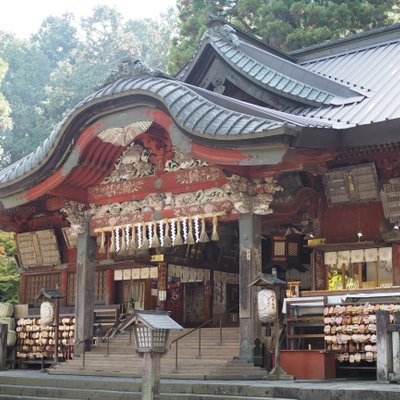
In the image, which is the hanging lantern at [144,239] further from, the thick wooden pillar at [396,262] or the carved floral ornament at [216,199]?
the thick wooden pillar at [396,262]

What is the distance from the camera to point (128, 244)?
53.6 ft

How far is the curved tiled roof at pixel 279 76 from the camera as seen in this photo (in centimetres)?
1614

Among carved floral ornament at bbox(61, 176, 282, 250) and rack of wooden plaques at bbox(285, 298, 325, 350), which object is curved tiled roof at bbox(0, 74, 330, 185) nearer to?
carved floral ornament at bbox(61, 176, 282, 250)

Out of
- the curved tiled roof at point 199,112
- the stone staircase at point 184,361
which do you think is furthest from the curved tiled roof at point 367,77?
the stone staircase at point 184,361

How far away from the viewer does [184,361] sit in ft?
45.5

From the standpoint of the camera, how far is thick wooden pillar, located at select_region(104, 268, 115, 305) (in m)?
19.8

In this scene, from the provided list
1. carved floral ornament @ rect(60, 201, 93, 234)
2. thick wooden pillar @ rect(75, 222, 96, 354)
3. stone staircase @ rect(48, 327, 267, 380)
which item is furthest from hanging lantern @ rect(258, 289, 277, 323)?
carved floral ornament @ rect(60, 201, 93, 234)

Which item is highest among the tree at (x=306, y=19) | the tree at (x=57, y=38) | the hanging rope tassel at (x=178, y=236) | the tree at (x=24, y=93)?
the tree at (x=57, y=38)

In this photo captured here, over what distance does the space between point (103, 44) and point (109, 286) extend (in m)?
48.7

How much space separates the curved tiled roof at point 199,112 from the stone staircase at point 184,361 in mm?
4195

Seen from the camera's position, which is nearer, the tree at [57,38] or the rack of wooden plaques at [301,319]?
the rack of wooden plaques at [301,319]

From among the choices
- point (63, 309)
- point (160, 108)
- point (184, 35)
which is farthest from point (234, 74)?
point (184, 35)

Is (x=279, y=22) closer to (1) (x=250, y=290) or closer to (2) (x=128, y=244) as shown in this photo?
(2) (x=128, y=244)

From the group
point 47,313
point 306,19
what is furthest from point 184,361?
point 306,19
